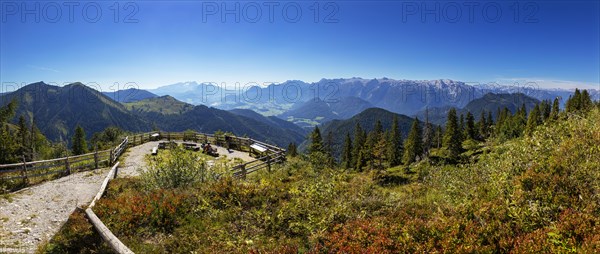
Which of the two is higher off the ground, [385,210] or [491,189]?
[491,189]

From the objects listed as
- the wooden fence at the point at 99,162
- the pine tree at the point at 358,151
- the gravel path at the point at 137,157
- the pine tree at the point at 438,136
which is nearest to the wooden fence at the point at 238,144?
Result: the wooden fence at the point at 99,162

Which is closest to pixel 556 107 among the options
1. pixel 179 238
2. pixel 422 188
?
pixel 422 188

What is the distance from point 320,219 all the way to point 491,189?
505 centimetres

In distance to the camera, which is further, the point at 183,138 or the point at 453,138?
the point at 453,138

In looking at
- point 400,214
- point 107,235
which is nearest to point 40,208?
point 107,235

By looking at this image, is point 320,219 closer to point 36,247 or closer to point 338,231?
point 338,231

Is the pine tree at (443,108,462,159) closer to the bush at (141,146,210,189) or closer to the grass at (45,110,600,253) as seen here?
the grass at (45,110,600,253)

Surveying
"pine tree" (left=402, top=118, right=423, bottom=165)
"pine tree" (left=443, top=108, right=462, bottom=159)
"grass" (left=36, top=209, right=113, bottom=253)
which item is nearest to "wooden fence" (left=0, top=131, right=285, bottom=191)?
"grass" (left=36, top=209, right=113, bottom=253)

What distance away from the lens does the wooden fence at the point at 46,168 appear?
15617mm

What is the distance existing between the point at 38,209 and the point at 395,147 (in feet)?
292

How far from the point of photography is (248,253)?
680 cm

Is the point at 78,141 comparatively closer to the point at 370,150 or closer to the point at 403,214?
the point at 370,150

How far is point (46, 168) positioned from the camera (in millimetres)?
17844

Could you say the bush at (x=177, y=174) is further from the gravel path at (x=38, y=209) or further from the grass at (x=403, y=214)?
the gravel path at (x=38, y=209)
